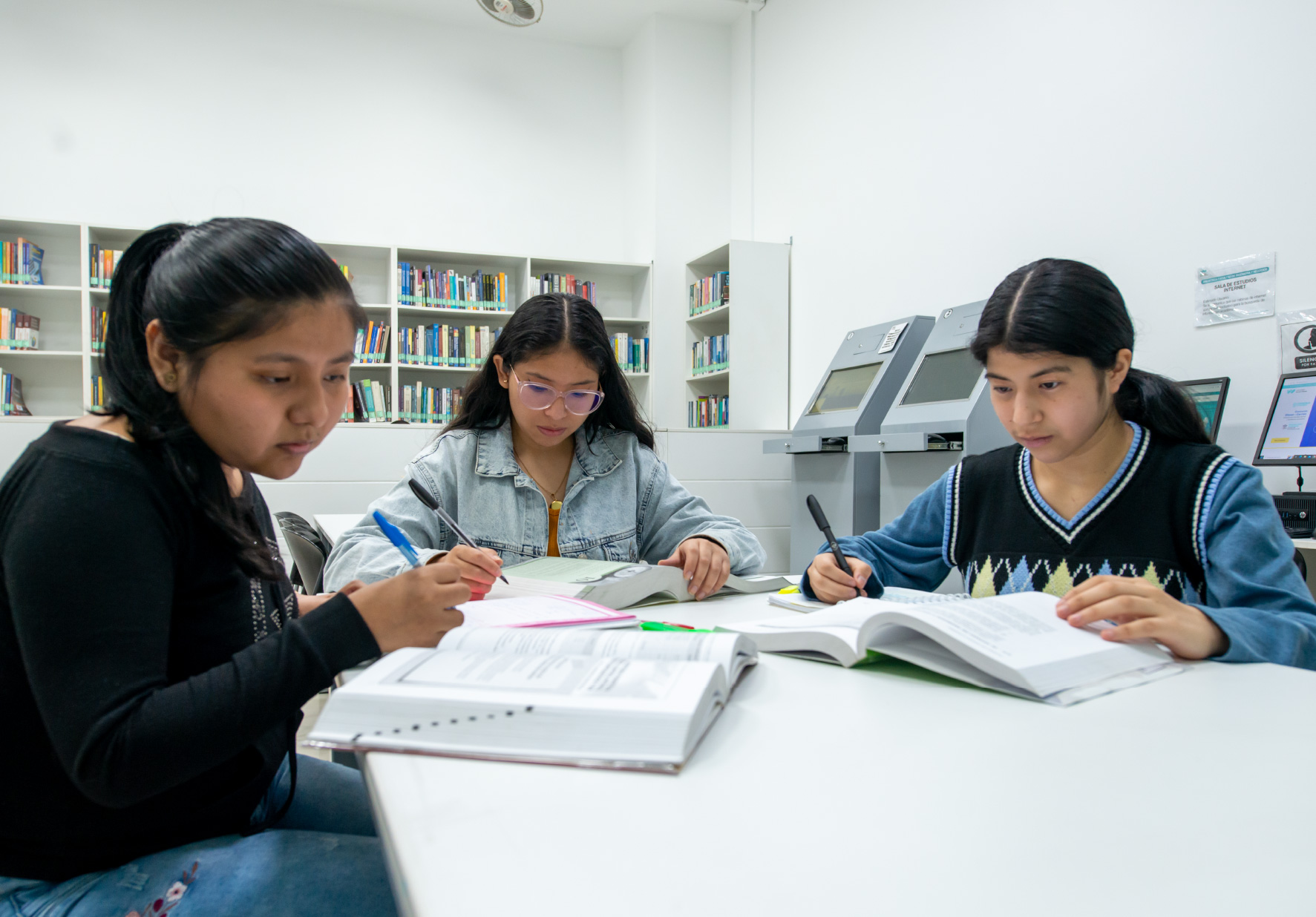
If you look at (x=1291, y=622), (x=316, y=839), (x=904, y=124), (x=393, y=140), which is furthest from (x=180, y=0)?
(x=1291, y=622)

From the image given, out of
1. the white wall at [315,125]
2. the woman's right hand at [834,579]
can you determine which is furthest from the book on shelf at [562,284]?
the woman's right hand at [834,579]

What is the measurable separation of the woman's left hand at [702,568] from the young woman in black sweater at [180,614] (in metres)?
0.56

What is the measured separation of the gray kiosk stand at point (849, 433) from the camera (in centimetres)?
322

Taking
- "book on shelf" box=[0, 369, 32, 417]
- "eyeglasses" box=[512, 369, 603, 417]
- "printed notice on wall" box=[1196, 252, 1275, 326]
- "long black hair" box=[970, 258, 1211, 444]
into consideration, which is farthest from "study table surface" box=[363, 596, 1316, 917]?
"book on shelf" box=[0, 369, 32, 417]

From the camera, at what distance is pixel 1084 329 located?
Answer: 120 cm

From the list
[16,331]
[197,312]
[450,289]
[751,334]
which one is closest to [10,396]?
[16,331]

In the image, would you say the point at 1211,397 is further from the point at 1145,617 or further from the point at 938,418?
the point at 1145,617

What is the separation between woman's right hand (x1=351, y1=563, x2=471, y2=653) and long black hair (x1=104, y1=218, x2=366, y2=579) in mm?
131

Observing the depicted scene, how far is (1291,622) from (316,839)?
3.45ft

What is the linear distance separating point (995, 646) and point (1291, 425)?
1719 mm

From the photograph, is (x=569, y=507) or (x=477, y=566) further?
(x=569, y=507)

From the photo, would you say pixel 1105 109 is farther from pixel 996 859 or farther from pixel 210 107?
pixel 210 107

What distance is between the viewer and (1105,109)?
Answer: 106 inches

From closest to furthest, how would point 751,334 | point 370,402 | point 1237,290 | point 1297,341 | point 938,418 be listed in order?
1. point 1297,341
2. point 1237,290
3. point 938,418
4. point 751,334
5. point 370,402
